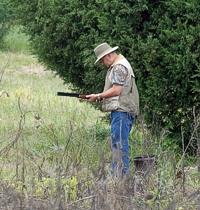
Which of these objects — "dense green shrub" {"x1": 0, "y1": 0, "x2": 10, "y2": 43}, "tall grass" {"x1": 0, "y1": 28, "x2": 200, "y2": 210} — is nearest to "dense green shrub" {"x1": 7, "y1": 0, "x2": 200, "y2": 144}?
"tall grass" {"x1": 0, "y1": 28, "x2": 200, "y2": 210}

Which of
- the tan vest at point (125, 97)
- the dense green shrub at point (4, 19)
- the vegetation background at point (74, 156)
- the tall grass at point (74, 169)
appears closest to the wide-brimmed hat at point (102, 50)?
the tan vest at point (125, 97)

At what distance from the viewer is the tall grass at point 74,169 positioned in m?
4.58

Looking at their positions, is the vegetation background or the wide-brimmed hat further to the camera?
the wide-brimmed hat

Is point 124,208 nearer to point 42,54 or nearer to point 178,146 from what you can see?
point 178,146

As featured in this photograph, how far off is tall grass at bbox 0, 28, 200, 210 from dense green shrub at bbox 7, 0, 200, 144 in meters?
0.55

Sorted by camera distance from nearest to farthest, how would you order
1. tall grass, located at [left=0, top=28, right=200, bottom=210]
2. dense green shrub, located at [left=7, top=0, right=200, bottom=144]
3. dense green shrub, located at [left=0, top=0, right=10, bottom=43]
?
tall grass, located at [left=0, top=28, right=200, bottom=210] < dense green shrub, located at [left=7, top=0, right=200, bottom=144] < dense green shrub, located at [left=0, top=0, right=10, bottom=43]

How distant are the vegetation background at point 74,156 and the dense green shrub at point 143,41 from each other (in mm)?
55

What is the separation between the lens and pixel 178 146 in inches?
320

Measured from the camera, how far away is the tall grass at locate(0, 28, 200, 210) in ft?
15.0

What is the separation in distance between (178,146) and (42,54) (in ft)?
8.38

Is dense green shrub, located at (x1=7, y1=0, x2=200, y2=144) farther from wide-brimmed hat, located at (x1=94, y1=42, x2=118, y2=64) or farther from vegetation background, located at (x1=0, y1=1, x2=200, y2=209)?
wide-brimmed hat, located at (x1=94, y1=42, x2=118, y2=64)

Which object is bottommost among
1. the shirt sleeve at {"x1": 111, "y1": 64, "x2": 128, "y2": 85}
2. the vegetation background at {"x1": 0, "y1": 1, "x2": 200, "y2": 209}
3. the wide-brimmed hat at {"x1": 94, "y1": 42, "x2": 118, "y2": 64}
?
the vegetation background at {"x1": 0, "y1": 1, "x2": 200, "y2": 209}

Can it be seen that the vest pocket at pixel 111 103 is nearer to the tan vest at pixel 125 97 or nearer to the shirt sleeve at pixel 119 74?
the tan vest at pixel 125 97

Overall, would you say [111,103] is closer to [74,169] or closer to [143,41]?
[143,41]
